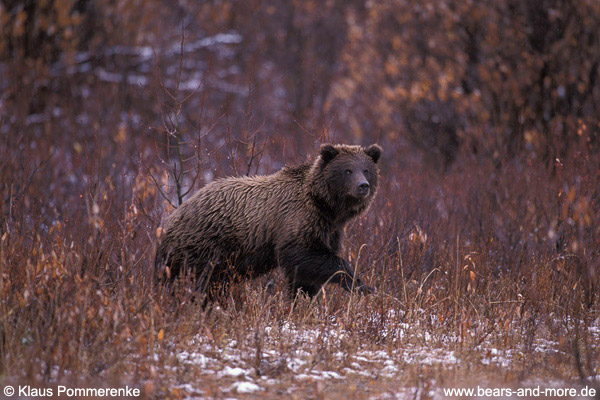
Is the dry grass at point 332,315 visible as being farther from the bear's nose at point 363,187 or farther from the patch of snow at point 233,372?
the bear's nose at point 363,187

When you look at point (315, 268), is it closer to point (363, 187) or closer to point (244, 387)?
point (363, 187)

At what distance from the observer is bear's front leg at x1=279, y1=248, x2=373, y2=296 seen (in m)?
6.07

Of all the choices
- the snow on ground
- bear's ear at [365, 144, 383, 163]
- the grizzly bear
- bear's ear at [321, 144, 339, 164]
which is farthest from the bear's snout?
the snow on ground

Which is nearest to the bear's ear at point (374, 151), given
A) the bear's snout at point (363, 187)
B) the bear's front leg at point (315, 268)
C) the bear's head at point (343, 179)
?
the bear's head at point (343, 179)

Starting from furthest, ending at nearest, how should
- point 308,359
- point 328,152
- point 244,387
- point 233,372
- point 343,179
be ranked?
point 328,152, point 343,179, point 308,359, point 233,372, point 244,387

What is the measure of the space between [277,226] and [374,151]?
135 cm

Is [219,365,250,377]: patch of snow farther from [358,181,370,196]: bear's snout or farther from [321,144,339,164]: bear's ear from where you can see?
[321,144,339,164]: bear's ear

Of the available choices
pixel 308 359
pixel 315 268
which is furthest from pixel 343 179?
pixel 308 359

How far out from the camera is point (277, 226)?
6.35 meters

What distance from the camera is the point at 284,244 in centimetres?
623

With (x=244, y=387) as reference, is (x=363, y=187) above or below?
above

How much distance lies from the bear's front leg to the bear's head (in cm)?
54

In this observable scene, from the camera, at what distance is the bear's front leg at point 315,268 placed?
6070mm

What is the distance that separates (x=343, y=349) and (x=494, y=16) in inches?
377
